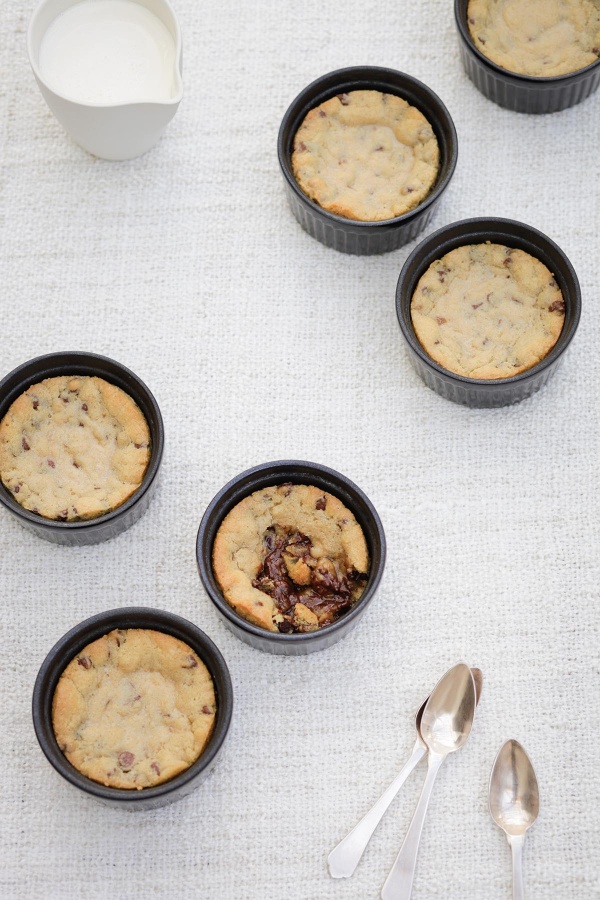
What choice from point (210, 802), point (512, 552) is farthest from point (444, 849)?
point (512, 552)

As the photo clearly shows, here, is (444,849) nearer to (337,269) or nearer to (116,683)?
(116,683)

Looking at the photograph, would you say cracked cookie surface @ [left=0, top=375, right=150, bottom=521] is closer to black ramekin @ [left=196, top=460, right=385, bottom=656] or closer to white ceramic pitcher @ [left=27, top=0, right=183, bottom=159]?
black ramekin @ [left=196, top=460, right=385, bottom=656]

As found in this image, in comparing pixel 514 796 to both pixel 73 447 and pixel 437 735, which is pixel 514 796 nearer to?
pixel 437 735

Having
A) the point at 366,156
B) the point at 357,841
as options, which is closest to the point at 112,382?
the point at 366,156

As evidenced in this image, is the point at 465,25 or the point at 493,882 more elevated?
the point at 465,25

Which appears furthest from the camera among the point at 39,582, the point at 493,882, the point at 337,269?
the point at 337,269

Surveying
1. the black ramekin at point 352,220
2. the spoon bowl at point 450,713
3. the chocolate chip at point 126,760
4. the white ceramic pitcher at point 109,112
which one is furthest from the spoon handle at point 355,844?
the white ceramic pitcher at point 109,112
